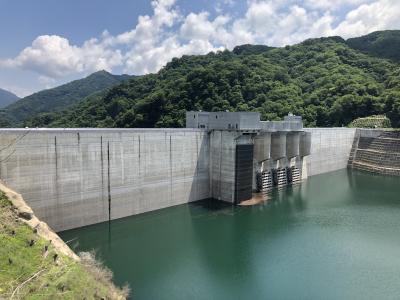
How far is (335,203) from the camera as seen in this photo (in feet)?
98.1

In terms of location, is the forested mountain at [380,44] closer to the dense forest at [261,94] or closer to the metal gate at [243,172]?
the dense forest at [261,94]

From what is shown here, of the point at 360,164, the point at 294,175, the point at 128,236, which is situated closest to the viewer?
the point at 128,236

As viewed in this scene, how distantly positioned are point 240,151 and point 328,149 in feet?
70.0

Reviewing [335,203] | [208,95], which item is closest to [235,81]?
[208,95]

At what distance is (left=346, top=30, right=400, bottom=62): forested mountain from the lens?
9006cm

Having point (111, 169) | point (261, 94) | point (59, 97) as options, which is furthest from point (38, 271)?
point (59, 97)

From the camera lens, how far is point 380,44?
98.2m

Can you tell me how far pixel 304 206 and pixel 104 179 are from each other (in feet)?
53.0

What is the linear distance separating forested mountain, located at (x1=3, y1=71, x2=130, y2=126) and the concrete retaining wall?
102m

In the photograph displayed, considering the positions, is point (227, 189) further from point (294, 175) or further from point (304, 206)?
point (294, 175)

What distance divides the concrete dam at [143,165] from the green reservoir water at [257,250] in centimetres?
129

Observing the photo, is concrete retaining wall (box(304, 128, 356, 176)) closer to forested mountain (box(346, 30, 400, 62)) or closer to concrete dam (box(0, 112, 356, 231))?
concrete dam (box(0, 112, 356, 231))

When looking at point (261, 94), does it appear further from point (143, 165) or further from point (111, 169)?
point (111, 169)

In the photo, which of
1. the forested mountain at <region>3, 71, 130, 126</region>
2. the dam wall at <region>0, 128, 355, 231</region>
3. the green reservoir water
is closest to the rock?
the dam wall at <region>0, 128, 355, 231</region>
